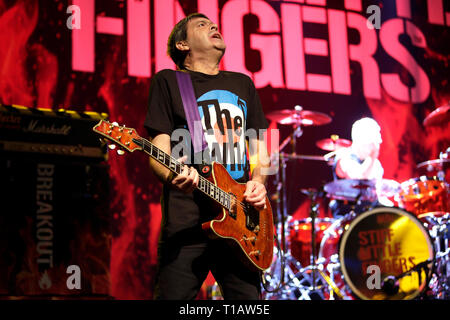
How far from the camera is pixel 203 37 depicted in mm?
2811

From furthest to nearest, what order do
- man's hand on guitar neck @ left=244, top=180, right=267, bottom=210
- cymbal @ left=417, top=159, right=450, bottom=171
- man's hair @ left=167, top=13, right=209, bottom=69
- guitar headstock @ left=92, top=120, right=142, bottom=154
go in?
1. cymbal @ left=417, top=159, right=450, bottom=171
2. man's hair @ left=167, top=13, right=209, bottom=69
3. man's hand on guitar neck @ left=244, top=180, right=267, bottom=210
4. guitar headstock @ left=92, top=120, right=142, bottom=154

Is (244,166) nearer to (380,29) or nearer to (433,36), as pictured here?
(380,29)

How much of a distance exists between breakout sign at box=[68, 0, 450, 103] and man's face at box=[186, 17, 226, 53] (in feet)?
10.3

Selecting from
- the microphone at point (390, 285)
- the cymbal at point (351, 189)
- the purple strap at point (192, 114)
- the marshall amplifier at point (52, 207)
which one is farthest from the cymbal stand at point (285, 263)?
the purple strap at point (192, 114)

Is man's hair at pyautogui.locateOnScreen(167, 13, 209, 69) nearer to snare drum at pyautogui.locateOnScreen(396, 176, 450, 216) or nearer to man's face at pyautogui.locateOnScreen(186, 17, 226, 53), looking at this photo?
man's face at pyautogui.locateOnScreen(186, 17, 226, 53)

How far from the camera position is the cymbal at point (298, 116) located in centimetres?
580

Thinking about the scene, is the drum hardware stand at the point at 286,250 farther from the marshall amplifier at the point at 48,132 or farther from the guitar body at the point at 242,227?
the guitar body at the point at 242,227

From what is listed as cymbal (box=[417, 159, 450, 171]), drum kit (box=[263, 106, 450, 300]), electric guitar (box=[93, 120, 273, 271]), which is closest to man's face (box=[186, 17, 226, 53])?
electric guitar (box=[93, 120, 273, 271])

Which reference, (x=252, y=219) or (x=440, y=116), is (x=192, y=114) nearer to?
(x=252, y=219)

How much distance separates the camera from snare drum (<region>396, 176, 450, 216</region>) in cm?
530

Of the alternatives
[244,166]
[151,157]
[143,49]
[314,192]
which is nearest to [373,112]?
[314,192]

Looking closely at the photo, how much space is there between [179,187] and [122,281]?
3.87 metres

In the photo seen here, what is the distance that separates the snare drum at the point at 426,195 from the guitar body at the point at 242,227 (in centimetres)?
320

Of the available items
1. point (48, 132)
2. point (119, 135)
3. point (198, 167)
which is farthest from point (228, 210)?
point (48, 132)
